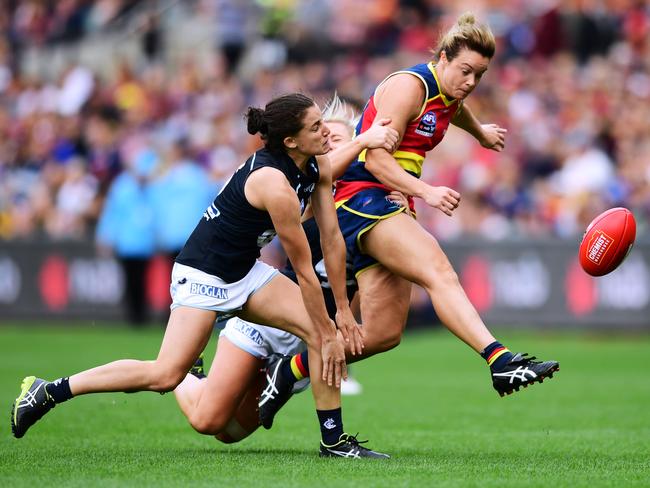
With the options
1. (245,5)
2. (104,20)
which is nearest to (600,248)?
(245,5)

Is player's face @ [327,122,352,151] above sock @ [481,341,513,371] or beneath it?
above

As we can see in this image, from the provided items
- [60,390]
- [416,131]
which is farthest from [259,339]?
[416,131]

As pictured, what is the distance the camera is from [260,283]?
6.90 meters

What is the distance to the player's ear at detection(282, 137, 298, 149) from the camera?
662 cm

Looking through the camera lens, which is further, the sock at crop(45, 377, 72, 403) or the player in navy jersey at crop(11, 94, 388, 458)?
the sock at crop(45, 377, 72, 403)

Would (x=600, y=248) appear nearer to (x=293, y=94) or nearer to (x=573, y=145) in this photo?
(x=293, y=94)

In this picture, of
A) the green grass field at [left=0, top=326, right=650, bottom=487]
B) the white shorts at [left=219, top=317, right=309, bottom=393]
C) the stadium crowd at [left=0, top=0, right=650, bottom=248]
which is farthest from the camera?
the stadium crowd at [left=0, top=0, right=650, bottom=248]

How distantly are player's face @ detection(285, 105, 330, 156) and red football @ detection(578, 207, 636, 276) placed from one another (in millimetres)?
1874

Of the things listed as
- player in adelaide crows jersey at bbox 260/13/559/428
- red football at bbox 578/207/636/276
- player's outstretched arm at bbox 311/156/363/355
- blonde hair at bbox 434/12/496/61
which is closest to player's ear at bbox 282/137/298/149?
player's outstretched arm at bbox 311/156/363/355

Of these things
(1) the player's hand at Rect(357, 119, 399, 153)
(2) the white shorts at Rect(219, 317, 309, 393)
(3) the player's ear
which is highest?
(1) the player's hand at Rect(357, 119, 399, 153)

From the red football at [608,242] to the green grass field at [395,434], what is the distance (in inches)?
42.6

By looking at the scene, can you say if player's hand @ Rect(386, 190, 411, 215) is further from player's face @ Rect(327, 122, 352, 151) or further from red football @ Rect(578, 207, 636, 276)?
red football @ Rect(578, 207, 636, 276)

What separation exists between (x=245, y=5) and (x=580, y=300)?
8593 mm

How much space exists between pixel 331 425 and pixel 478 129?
2262 millimetres
